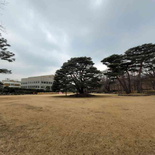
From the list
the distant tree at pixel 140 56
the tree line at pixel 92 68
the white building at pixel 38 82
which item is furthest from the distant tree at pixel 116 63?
the white building at pixel 38 82

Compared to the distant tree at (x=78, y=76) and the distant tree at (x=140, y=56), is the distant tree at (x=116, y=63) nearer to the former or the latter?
the distant tree at (x=140, y=56)

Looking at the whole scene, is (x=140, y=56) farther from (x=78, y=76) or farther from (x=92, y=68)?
(x=78, y=76)

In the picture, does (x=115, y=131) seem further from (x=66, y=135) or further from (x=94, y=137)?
(x=66, y=135)

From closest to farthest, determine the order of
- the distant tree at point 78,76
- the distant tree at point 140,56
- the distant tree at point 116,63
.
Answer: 1. the distant tree at point 78,76
2. the distant tree at point 140,56
3. the distant tree at point 116,63

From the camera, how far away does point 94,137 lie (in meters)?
2.40

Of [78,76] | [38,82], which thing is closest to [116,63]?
[78,76]

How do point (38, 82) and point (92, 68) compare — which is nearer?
point (92, 68)

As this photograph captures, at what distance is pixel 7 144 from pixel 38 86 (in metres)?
48.8

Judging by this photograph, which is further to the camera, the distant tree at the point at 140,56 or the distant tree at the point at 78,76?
the distant tree at the point at 140,56

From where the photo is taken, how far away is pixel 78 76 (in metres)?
16.5

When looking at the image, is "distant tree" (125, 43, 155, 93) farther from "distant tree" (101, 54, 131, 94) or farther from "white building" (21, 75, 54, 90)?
"white building" (21, 75, 54, 90)

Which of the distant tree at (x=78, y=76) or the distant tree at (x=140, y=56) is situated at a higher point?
the distant tree at (x=140, y=56)

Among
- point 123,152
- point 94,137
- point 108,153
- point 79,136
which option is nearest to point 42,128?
point 79,136

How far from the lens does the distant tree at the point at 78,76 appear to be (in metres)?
15.3
